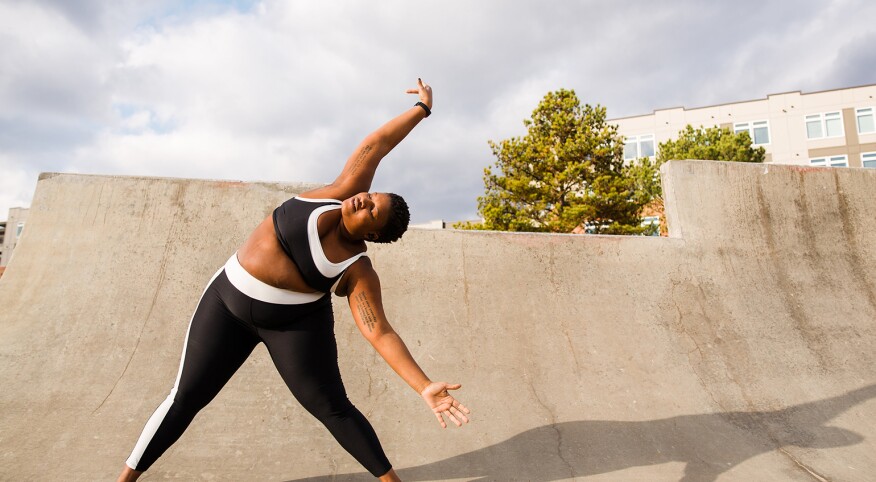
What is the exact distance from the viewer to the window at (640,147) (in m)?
42.2

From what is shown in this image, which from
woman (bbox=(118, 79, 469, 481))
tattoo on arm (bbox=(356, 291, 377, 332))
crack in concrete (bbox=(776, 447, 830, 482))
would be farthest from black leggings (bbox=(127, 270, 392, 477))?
crack in concrete (bbox=(776, 447, 830, 482))

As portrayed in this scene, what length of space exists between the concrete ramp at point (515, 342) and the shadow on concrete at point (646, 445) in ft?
0.05

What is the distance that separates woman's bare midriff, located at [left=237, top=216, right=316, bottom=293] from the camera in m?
2.42

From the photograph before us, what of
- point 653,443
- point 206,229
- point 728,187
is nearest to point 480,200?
point 728,187

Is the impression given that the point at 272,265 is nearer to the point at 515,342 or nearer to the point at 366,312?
the point at 366,312

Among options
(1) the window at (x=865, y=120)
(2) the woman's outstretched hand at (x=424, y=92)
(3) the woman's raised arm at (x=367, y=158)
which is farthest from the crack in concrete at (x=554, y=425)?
(1) the window at (x=865, y=120)

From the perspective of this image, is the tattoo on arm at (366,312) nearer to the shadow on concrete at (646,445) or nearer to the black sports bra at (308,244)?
the black sports bra at (308,244)

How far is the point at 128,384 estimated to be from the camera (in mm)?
3947

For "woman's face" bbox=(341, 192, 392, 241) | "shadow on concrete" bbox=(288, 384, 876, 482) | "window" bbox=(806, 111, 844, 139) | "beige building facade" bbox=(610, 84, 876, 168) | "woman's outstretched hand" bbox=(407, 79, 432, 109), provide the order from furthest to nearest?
"window" bbox=(806, 111, 844, 139), "beige building facade" bbox=(610, 84, 876, 168), "shadow on concrete" bbox=(288, 384, 876, 482), "woman's outstretched hand" bbox=(407, 79, 432, 109), "woman's face" bbox=(341, 192, 392, 241)

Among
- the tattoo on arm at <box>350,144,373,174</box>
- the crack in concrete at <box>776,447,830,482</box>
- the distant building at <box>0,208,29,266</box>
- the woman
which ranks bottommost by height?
the crack in concrete at <box>776,447,830,482</box>

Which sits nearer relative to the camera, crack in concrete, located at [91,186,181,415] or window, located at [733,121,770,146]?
crack in concrete, located at [91,186,181,415]

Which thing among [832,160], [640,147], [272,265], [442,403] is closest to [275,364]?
[272,265]

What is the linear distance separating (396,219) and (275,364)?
91 centimetres

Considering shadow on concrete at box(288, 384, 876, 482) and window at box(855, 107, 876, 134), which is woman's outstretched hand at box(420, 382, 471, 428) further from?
window at box(855, 107, 876, 134)
